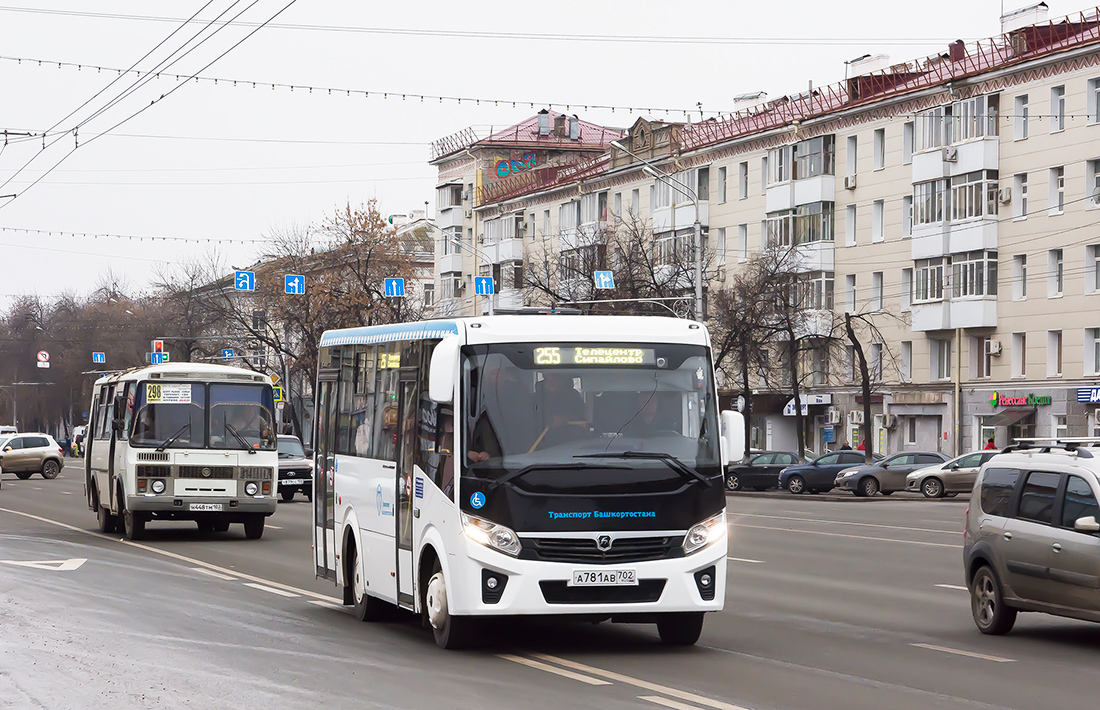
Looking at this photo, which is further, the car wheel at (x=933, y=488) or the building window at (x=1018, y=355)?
the building window at (x=1018, y=355)

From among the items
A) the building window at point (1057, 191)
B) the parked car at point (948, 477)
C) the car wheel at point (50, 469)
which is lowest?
the car wheel at point (50, 469)

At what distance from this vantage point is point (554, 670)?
10828 mm

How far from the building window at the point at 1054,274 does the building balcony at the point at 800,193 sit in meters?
12.6

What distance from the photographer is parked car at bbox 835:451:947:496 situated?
153 ft

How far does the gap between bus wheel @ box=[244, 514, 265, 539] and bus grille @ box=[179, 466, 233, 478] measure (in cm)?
97

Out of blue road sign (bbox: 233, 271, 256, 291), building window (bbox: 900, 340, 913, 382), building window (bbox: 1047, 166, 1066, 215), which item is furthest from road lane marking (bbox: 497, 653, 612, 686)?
building window (bbox: 900, 340, 913, 382)

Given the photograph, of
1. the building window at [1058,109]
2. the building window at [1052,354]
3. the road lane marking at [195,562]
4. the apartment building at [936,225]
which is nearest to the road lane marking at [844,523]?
the road lane marking at [195,562]

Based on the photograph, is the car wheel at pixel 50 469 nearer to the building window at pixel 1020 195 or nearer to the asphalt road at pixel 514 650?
the building window at pixel 1020 195

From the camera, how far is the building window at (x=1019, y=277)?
5512cm

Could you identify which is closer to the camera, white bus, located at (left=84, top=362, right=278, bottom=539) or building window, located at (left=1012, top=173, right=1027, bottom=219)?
white bus, located at (left=84, top=362, right=278, bottom=539)

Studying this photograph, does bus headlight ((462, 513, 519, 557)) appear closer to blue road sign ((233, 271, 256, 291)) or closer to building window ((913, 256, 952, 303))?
blue road sign ((233, 271, 256, 291))

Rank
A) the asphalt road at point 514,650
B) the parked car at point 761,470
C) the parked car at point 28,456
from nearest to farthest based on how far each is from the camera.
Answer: the asphalt road at point 514,650 < the parked car at point 761,470 < the parked car at point 28,456

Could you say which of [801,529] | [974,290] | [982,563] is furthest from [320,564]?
[974,290]

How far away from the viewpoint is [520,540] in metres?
11.3
